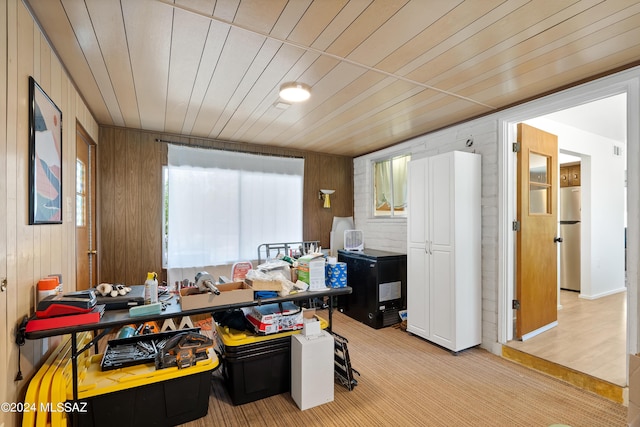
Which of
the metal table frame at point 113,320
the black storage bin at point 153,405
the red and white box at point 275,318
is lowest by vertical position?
the black storage bin at point 153,405

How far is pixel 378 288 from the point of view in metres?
3.67

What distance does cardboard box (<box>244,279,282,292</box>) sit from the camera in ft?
6.97

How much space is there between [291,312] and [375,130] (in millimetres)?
2363

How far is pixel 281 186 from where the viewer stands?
439cm

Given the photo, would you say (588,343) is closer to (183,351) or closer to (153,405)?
(183,351)

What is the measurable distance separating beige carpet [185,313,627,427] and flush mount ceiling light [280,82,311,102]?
2325 millimetres

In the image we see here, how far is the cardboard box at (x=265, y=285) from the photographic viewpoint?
2125mm

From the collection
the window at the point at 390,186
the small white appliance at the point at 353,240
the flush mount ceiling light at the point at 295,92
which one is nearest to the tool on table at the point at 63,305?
the flush mount ceiling light at the point at 295,92

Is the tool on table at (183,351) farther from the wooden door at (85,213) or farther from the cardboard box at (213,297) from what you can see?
the wooden door at (85,213)

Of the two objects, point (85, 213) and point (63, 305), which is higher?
point (85, 213)

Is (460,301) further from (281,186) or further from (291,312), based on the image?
(281,186)

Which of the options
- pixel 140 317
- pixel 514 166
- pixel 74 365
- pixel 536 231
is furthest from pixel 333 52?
pixel 536 231

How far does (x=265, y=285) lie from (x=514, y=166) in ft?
8.53

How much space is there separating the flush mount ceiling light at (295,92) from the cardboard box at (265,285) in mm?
1479
